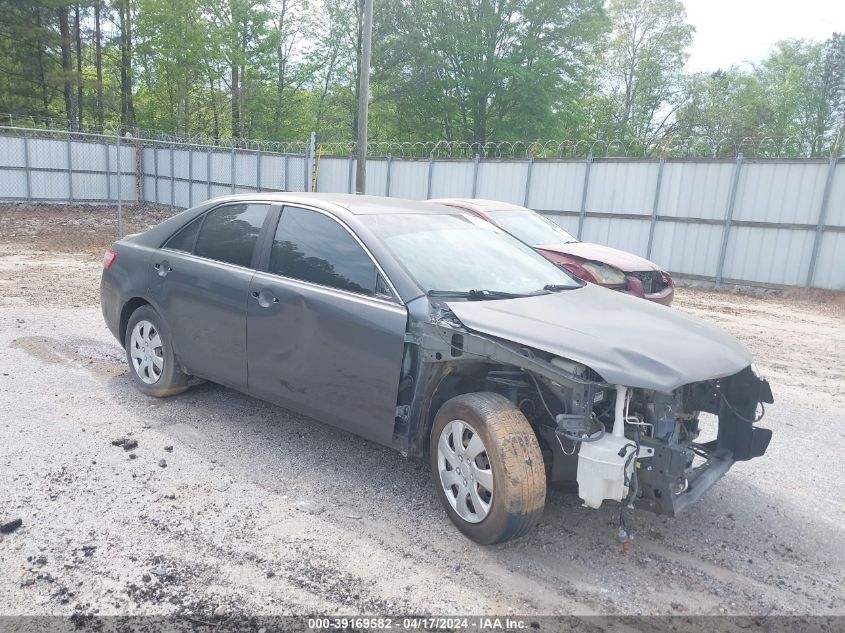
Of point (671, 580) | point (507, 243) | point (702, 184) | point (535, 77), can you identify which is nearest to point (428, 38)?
point (535, 77)

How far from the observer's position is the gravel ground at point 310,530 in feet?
9.42

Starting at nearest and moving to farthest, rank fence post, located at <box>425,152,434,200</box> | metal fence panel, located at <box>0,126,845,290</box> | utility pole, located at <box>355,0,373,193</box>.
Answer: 1. metal fence panel, located at <box>0,126,845,290</box>
2. utility pole, located at <box>355,0,373,193</box>
3. fence post, located at <box>425,152,434,200</box>

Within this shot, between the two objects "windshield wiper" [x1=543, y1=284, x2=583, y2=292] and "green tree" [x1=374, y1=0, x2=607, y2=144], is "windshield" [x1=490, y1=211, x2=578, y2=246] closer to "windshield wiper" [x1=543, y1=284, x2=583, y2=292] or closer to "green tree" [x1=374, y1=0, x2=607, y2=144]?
"windshield wiper" [x1=543, y1=284, x2=583, y2=292]

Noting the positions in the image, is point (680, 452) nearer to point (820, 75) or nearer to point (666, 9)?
point (666, 9)

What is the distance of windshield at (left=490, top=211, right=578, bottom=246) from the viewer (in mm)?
8727

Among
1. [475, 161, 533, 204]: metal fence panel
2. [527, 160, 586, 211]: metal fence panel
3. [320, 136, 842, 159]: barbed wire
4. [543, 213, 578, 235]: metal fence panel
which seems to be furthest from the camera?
[475, 161, 533, 204]: metal fence panel

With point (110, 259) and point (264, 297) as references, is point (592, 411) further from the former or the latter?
point (110, 259)

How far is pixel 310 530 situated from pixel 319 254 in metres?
1.64

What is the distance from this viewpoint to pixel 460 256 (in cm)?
414

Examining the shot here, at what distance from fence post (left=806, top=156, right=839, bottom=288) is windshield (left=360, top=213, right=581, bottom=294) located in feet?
34.7

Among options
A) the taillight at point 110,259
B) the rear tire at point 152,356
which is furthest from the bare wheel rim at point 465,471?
the taillight at point 110,259

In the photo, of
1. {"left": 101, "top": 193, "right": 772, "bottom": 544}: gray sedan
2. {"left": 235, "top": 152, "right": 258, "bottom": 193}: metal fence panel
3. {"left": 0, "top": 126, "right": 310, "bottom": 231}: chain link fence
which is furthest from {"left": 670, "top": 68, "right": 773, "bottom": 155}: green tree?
{"left": 101, "top": 193, "right": 772, "bottom": 544}: gray sedan

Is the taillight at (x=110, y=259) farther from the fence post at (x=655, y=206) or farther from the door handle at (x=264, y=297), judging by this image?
the fence post at (x=655, y=206)

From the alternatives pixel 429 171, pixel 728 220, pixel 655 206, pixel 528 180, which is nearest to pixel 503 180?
pixel 528 180
